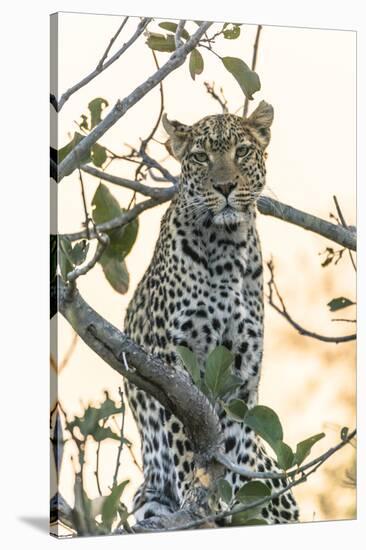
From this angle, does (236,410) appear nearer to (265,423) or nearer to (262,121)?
(265,423)

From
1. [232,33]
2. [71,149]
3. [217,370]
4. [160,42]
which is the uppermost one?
[232,33]

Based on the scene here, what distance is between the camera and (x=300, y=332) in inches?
171

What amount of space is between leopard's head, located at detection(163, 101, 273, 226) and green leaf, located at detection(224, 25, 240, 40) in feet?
0.92

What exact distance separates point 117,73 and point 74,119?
25cm

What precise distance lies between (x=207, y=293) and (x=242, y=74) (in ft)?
2.77

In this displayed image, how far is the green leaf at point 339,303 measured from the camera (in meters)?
4.36

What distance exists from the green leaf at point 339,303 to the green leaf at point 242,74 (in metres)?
0.90

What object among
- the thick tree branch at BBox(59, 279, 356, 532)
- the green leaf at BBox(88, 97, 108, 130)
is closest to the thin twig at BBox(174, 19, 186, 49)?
the green leaf at BBox(88, 97, 108, 130)

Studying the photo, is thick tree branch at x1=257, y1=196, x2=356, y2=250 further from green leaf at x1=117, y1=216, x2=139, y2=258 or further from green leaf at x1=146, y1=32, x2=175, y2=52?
green leaf at x1=146, y1=32, x2=175, y2=52

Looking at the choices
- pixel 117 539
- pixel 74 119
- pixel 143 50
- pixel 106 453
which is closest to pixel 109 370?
pixel 106 453

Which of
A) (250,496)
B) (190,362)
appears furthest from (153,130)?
(250,496)

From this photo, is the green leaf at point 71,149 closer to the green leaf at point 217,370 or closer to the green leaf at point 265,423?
the green leaf at point 217,370

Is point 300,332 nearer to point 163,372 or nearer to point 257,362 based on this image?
point 257,362

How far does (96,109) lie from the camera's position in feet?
12.6
